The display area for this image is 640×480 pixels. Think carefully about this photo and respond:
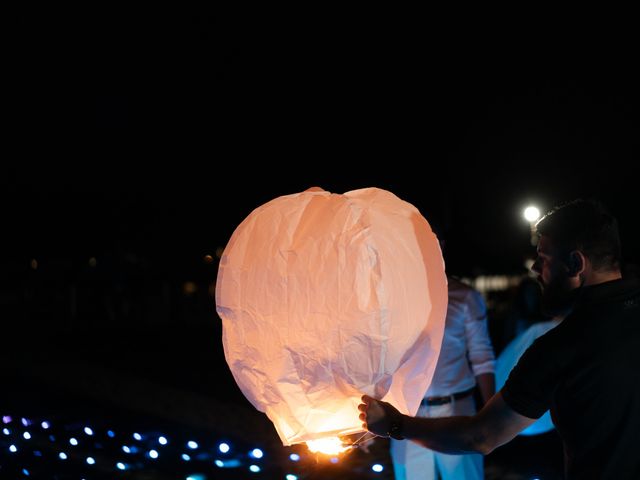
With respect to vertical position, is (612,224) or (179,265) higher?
(179,265)

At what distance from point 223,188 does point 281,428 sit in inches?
788

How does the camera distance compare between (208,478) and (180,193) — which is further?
(180,193)

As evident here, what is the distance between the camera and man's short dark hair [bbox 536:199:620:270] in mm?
2037

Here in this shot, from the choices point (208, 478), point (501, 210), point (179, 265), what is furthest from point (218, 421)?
point (501, 210)

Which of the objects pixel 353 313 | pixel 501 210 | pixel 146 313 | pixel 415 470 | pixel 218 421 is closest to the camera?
pixel 353 313

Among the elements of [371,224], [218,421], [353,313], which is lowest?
[218,421]

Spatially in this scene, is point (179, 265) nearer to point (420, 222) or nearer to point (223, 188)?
point (223, 188)

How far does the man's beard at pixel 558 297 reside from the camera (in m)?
2.05

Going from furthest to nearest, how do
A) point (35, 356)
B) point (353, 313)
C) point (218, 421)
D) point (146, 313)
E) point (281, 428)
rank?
point (146, 313)
point (35, 356)
point (218, 421)
point (281, 428)
point (353, 313)

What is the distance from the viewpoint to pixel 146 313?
18.1 metres

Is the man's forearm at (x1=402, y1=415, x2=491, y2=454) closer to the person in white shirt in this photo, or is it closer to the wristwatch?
the wristwatch

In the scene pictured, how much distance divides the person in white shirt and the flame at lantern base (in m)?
1.56

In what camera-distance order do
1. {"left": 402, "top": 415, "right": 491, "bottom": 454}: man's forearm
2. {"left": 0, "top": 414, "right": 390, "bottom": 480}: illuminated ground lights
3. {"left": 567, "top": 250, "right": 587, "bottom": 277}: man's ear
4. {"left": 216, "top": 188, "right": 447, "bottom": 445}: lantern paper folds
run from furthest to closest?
{"left": 0, "top": 414, "right": 390, "bottom": 480}: illuminated ground lights → {"left": 402, "top": 415, "right": 491, "bottom": 454}: man's forearm → {"left": 567, "top": 250, "right": 587, "bottom": 277}: man's ear → {"left": 216, "top": 188, "right": 447, "bottom": 445}: lantern paper folds

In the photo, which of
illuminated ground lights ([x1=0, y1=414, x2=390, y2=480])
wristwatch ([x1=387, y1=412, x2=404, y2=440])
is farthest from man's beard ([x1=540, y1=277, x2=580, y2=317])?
illuminated ground lights ([x1=0, y1=414, x2=390, y2=480])
